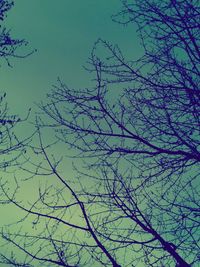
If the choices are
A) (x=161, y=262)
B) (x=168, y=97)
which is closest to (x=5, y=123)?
(x=168, y=97)

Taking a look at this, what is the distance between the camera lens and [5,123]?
5.78m

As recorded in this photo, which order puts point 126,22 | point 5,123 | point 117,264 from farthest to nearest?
point 5,123, point 126,22, point 117,264

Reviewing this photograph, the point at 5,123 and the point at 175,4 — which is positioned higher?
the point at 5,123

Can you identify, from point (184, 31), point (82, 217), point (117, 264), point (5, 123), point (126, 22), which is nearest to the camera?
point (117, 264)

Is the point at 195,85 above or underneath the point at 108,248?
above

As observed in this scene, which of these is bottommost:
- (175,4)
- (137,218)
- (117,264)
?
(117,264)

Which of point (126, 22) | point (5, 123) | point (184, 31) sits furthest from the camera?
point (5, 123)

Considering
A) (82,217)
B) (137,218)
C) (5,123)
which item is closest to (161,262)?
(137,218)

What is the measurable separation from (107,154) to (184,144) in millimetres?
760

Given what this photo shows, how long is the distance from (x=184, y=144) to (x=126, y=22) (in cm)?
141

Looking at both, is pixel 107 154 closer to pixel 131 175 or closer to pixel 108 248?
pixel 131 175

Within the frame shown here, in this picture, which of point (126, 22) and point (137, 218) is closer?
point (137, 218)

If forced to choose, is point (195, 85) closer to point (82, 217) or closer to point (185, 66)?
point (185, 66)

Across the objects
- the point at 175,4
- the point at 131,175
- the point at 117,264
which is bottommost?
the point at 117,264
